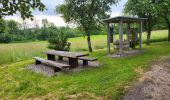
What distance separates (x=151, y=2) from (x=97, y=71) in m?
12.5

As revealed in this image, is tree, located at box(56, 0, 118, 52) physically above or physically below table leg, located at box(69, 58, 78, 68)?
above

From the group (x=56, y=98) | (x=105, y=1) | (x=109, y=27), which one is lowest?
(x=56, y=98)

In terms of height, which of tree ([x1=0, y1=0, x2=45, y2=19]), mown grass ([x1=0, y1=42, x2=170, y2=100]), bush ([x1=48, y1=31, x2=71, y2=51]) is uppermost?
tree ([x1=0, y1=0, x2=45, y2=19])

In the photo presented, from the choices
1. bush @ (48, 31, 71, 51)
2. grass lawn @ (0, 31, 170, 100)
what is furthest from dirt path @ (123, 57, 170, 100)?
bush @ (48, 31, 71, 51)

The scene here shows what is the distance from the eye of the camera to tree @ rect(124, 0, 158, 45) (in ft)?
69.7

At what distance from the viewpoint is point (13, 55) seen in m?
19.4

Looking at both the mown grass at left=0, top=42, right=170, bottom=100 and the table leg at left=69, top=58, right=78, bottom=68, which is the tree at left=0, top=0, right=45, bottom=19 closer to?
the mown grass at left=0, top=42, right=170, bottom=100

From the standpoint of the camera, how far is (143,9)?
2167 centimetres

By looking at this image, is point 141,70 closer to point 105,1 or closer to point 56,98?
point 56,98

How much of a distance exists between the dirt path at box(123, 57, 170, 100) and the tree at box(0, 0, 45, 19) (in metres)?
4.27

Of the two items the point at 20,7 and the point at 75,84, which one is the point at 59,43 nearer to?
the point at 75,84

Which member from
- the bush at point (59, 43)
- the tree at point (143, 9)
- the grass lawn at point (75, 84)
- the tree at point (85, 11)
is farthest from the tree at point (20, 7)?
the tree at point (143, 9)

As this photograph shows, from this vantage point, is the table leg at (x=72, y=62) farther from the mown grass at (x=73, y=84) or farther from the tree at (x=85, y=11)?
the tree at (x=85, y=11)

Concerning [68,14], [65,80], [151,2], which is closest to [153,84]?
[65,80]
